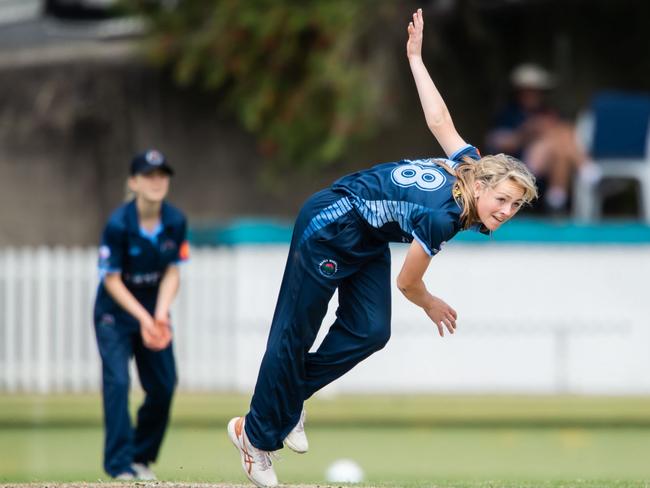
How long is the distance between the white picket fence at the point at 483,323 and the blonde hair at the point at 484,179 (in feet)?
24.4

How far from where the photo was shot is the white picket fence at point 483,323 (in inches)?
545

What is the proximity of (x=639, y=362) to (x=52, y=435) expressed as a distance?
596 cm

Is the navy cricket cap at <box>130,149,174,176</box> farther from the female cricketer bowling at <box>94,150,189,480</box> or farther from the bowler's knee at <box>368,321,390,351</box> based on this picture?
the bowler's knee at <box>368,321,390,351</box>

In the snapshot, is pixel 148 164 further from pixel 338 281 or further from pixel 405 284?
pixel 405 284

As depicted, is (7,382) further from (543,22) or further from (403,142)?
(543,22)

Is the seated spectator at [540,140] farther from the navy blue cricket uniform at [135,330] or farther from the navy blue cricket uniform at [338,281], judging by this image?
the navy blue cricket uniform at [338,281]

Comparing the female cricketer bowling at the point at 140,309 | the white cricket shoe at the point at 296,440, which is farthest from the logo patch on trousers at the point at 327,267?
the female cricketer bowling at the point at 140,309

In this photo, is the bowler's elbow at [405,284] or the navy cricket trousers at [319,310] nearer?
the bowler's elbow at [405,284]

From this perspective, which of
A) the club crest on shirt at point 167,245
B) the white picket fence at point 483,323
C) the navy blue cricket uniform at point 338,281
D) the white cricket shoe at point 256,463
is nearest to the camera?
the navy blue cricket uniform at point 338,281

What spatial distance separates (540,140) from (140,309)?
7.70 meters

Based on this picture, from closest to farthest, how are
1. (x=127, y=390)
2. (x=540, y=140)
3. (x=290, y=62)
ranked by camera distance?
1. (x=127, y=390)
2. (x=540, y=140)
3. (x=290, y=62)

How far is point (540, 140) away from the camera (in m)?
15.4

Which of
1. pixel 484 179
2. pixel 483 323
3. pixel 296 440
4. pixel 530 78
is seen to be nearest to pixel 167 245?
pixel 296 440

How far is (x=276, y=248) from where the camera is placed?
13859 mm
